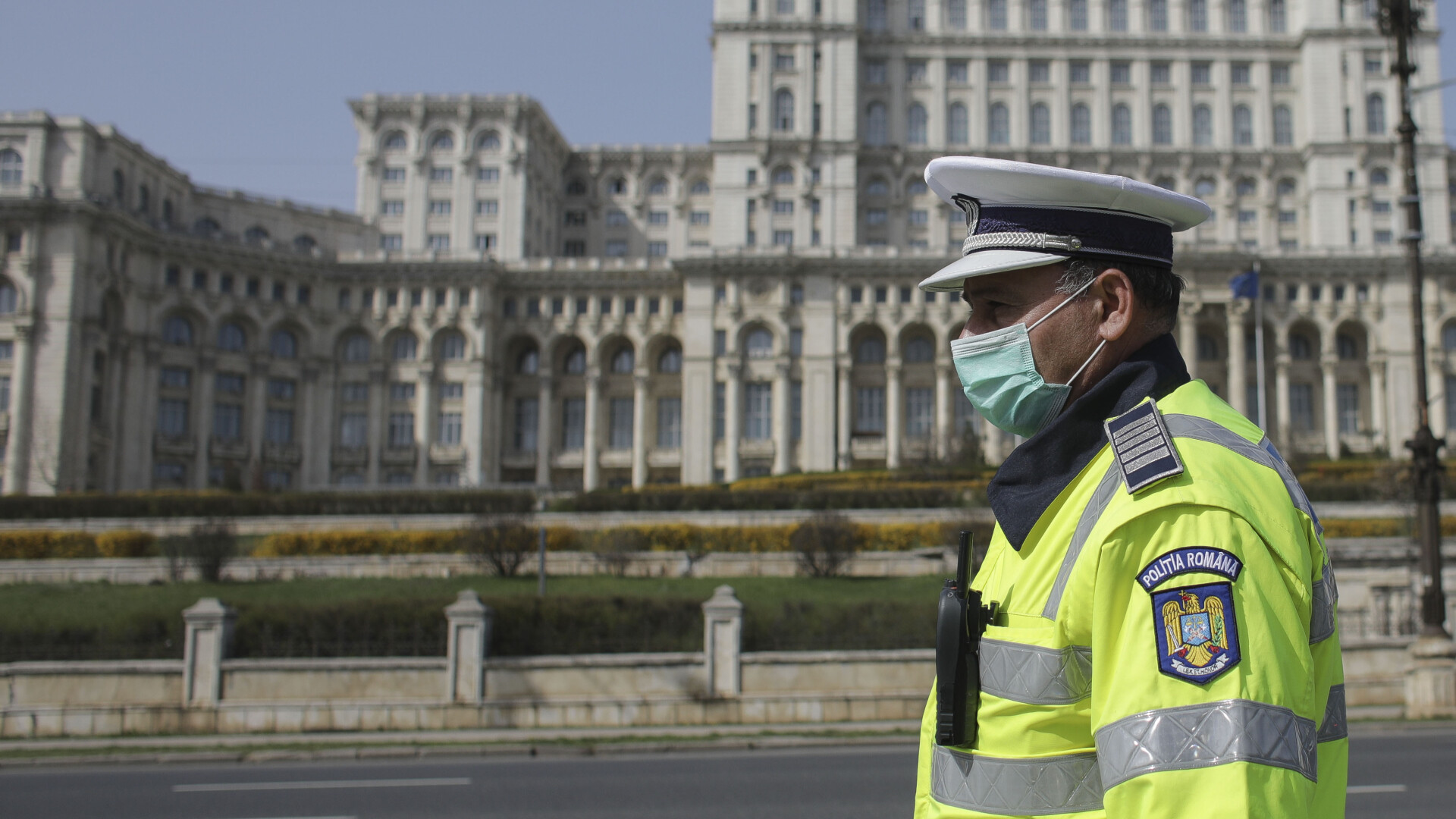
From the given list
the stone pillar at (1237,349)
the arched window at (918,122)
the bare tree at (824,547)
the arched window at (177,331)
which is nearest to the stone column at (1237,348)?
the stone pillar at (1237,349)

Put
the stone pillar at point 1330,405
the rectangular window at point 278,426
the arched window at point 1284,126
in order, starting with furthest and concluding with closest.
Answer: the arched window at point 1284,126, the rectangular window at point 278,426, the stone pillar at point 1330,405

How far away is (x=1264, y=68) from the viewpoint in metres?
82.2

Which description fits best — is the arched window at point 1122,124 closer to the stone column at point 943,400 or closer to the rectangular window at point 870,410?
the stone column at point 943,400

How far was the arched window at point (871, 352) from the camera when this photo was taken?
75500 mm

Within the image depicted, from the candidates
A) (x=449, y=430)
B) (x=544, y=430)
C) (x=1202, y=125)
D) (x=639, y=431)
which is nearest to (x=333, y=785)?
(x=639, y=431)

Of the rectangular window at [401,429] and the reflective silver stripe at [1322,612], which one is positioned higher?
the rectangular window at [401,429]

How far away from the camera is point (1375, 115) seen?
Answer: 7962cm

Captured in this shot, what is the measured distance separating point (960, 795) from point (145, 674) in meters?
20.1

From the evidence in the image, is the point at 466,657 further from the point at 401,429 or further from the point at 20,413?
the point at 401,429

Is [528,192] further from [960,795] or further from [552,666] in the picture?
[960,795]

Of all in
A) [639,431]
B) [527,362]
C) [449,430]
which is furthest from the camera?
[527,362]

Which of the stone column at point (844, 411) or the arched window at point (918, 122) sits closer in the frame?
the stone column at point (844, 411)

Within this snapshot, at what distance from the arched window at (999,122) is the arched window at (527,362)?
3601cm

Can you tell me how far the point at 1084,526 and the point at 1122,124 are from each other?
88.4 metres
